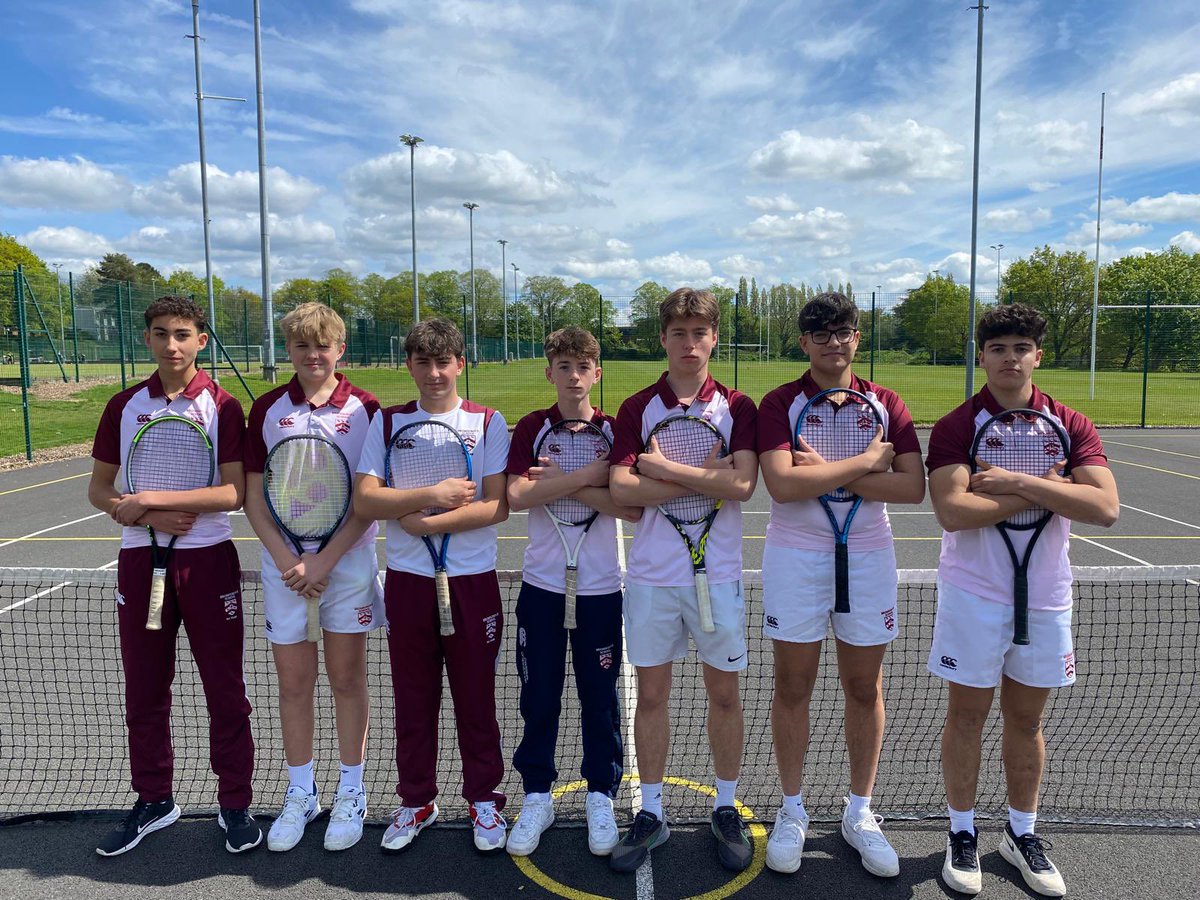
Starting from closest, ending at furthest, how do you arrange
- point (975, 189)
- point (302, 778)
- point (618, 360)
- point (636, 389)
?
point (302, 778) → point (975, 189) → point (618, 360) → point (636, 389)

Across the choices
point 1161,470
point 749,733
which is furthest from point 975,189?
point 749,733

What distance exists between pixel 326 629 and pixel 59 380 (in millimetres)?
34286

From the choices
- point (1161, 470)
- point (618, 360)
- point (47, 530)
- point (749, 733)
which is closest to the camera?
point (749, 733)

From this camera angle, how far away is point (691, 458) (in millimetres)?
3475

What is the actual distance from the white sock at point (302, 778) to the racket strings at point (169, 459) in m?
1.39

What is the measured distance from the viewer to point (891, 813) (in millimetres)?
3721

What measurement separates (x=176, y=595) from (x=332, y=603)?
69 centimetres

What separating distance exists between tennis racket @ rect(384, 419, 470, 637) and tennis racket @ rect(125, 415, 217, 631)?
87 cm

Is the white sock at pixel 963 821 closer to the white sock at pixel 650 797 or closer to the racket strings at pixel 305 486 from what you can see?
the white sock at pixel 650 797

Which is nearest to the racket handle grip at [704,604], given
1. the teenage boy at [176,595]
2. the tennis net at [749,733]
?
the tennis net at [749,733]

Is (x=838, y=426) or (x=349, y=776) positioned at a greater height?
(x=838, y=426)

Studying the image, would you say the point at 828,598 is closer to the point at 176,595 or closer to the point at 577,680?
the point at 577,680

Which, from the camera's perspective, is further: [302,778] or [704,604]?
[302,778]

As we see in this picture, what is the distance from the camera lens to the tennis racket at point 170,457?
3578mm
